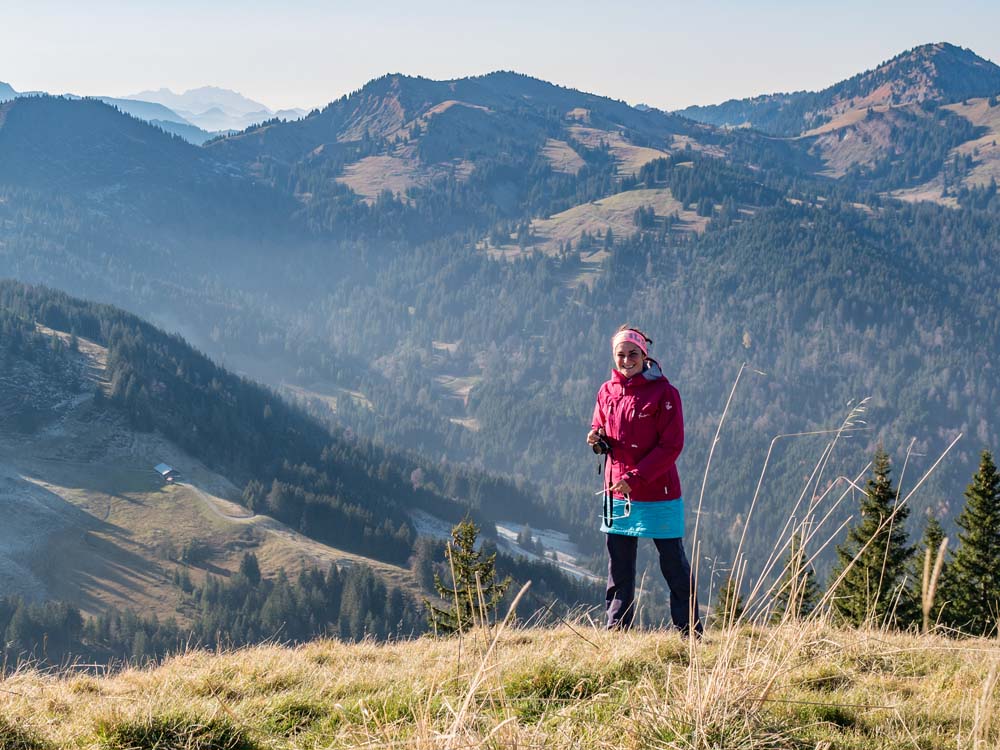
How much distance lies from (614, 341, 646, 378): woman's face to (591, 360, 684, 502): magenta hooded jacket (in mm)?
109

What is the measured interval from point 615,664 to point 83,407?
506 ft

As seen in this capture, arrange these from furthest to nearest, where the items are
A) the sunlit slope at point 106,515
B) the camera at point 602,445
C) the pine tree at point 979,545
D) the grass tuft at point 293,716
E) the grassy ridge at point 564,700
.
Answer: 1. the sunlit slope at point 106,515
2. the pine tree at point 979,545
3. the camera at point 602,445
4. the grass tuft at point 293,716
5. the grassy ridge at point 564,700

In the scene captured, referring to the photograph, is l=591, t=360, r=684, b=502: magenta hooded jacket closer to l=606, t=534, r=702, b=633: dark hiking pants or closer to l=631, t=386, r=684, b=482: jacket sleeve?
l=631, t=386, r=684, b=482: jacket sleeve

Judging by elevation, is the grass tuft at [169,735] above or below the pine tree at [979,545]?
above

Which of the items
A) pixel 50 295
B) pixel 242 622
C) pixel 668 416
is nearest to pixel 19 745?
pixel 668 416

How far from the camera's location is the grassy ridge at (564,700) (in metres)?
3.74

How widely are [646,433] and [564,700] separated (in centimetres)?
317

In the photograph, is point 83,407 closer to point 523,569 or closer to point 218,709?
point 523,569

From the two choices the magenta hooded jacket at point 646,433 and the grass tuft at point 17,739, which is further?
the magenta hooded jacket at point 646,433

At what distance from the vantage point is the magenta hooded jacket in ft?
23.9

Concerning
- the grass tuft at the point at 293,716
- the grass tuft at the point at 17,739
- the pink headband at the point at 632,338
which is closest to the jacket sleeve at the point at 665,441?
the pink headband at the point at 632,338

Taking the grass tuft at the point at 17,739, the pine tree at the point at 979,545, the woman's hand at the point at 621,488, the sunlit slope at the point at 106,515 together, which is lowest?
the sunlit slope at the point at 106,515

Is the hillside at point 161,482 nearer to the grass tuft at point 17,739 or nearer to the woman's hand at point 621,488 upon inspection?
the woman's hand at point 621,488

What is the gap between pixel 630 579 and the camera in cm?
766
